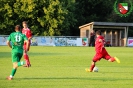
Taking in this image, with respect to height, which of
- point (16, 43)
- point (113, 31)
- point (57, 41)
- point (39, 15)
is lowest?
point (57, 41)

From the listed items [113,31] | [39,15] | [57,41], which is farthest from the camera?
[39,15]

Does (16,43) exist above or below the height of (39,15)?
below

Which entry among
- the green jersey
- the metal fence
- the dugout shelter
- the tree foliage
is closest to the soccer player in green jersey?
the green jersey

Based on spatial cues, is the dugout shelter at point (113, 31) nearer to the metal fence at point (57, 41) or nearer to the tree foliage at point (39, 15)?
the tree foliage at point (39, 15)

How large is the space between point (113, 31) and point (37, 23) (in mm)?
13281

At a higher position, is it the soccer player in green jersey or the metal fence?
the soccer player in green jersey

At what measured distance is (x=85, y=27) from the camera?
2640 inches

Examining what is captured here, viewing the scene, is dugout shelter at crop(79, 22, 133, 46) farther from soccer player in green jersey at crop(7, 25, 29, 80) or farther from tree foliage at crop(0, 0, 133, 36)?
soccer player in green jersey at crop(7, 25, 29, 80)

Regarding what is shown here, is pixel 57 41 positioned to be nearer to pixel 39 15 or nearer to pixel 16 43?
pixel 39 15

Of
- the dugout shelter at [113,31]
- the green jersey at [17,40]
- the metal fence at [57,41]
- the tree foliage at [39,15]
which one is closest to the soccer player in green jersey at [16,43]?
the green jersey at [17,40]

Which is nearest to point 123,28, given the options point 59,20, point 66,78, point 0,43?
point 59,20

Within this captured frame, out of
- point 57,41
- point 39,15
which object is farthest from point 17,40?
point 39,15

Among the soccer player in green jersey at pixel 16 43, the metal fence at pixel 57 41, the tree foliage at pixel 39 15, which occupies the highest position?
the tree foliage at pixel 39 15

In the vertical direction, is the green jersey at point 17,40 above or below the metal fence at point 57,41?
above
